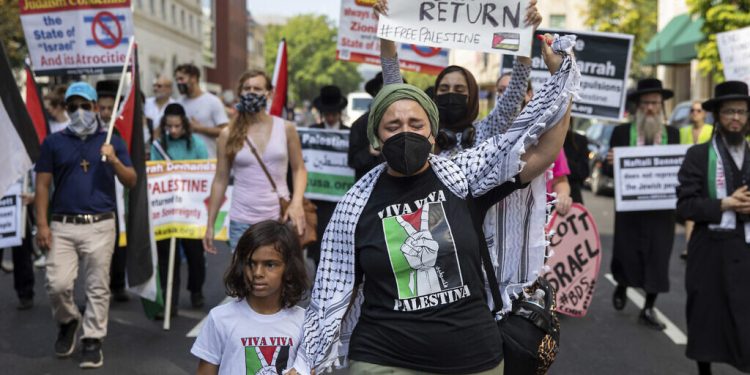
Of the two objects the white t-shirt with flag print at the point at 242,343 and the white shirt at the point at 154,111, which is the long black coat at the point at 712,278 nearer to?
the white t-shirt with flag print at the point at 242,343

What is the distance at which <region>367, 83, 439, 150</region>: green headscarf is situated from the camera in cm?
326

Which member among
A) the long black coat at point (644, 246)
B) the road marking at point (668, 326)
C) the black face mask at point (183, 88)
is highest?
the black face mask at point (183, 88)

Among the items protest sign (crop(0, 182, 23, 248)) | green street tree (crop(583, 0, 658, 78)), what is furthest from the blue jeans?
green street tree (crop(583, 0, 658, 78))

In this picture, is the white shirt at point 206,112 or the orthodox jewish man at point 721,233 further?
the white shirt at point 206,112

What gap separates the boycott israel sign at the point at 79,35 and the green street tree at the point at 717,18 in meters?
12.8

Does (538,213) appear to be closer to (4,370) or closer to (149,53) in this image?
(4,370)

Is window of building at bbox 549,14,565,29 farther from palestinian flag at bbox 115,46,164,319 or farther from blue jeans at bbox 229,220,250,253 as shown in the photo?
blue jeans at bbox 229,220,250,253

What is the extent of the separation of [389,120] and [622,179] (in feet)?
17.5

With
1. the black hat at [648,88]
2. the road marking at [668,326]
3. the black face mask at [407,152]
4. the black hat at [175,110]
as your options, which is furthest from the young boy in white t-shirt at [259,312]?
the black hat at [648,88]

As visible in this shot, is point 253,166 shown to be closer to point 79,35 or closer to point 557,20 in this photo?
point 79,35

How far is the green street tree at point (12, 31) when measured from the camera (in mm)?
22500

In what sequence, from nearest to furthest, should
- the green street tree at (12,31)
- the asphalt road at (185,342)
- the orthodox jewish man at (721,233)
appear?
the orthodox jewish man at (721,233), the asphalt road at (185,342), the green street tree at (12,31)

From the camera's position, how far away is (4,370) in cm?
649

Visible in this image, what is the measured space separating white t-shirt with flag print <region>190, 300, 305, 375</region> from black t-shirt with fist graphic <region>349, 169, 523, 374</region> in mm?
763
